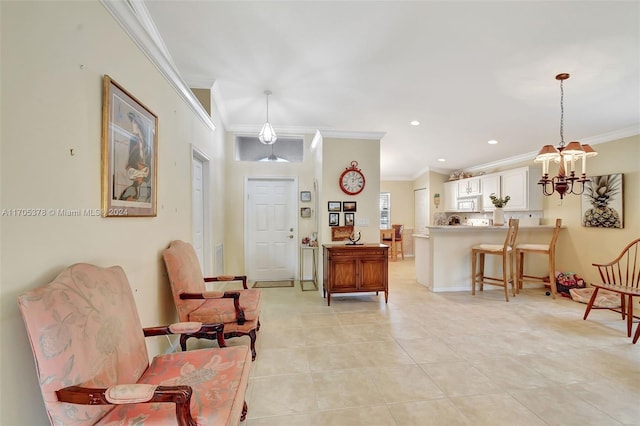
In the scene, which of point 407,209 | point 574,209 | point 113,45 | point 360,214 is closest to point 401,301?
point 360,214

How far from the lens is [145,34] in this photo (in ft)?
6.40

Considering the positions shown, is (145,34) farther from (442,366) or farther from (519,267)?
(519,267)

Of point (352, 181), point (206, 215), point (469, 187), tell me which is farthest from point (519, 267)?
point (206, 215)

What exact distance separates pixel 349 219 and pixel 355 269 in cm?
85

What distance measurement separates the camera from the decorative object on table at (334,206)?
4.37m

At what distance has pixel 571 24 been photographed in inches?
94.3

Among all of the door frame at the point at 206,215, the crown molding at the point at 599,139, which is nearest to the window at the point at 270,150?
the door frame at the point at 206,215

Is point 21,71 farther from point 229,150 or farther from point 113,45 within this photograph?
point 229,150

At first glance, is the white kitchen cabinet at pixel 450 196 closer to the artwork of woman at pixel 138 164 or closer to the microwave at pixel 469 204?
the microwave at pixel 469 204

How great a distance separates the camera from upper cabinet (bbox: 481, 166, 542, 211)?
5145 millimetres

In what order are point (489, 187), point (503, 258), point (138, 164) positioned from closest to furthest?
point (138, 164), point (503, 258), point (489, 187)

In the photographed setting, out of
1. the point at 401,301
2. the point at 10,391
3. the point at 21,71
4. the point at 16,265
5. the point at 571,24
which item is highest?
the point at 571,24

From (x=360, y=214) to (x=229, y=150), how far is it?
2.62 meters

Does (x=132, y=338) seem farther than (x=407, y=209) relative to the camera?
No
